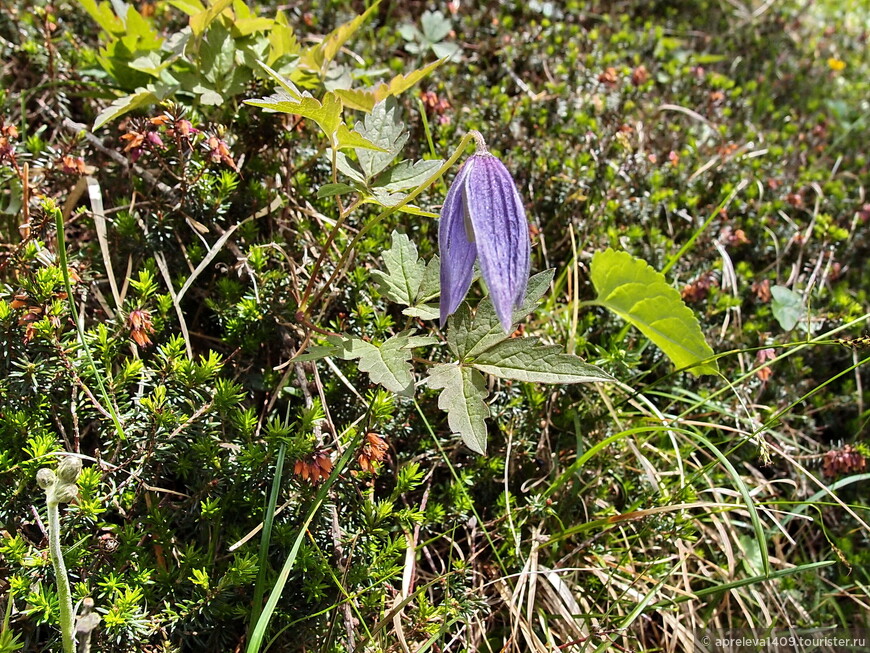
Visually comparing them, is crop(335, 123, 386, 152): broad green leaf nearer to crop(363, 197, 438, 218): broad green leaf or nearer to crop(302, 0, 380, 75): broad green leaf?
crop(363, 197, 438, 218): broad green leaf

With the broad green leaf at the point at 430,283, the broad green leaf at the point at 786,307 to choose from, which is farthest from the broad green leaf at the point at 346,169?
the broad green leaf at the point at 786,307

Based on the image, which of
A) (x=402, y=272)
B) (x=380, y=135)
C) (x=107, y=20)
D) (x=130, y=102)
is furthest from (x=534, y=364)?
(x=107, y=20)

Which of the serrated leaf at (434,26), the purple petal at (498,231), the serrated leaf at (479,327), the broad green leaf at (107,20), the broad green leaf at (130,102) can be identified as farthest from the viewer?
the serrated leaf at (434,26)

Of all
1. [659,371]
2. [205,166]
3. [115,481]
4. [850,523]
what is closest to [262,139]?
[205,166]

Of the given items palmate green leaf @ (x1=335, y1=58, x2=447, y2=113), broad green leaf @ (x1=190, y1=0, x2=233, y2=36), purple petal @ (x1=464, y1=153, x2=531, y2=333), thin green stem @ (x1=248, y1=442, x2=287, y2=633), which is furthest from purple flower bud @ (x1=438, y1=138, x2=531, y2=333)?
broad green leaf @ (x1=190, y1=0, x2=233, y2=36)

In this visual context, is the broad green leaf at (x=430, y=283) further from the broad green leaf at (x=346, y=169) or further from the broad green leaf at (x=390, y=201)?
the broad green leaf at (x=346, y=169)

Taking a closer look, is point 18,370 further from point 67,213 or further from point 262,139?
point 262,139

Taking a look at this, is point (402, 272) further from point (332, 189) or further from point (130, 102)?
point (130, 102)
